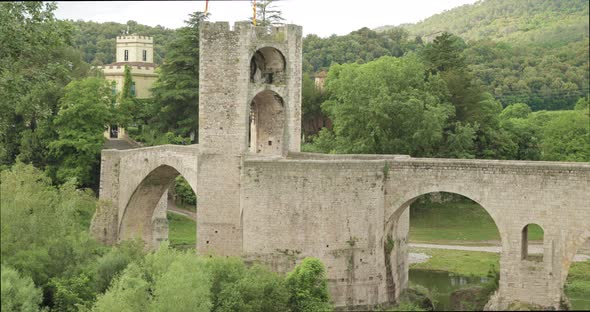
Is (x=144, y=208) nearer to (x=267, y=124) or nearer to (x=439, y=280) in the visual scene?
(x=267, y=124)

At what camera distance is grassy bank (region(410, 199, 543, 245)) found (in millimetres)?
43594

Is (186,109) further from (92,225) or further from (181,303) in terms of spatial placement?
(181,303)

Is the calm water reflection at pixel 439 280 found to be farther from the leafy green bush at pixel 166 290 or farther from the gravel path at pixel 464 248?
the leafy green bush at pixel 166 290

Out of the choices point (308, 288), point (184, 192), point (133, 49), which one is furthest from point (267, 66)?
point (133, 49)

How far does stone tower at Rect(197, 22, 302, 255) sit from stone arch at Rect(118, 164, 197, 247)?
20.8ft

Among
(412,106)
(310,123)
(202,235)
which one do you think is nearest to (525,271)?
(202,235)

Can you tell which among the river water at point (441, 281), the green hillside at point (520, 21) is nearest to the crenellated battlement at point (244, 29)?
the green hillside at point (520, 21)

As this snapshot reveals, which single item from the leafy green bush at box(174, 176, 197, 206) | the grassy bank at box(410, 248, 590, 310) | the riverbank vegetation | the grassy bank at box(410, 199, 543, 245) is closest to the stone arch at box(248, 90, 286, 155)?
the riverbank vegetation

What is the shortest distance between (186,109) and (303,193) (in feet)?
78.4

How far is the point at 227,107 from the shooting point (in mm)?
32812

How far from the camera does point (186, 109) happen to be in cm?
5269

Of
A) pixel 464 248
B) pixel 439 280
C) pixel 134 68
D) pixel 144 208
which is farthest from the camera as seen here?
pixel 134 68

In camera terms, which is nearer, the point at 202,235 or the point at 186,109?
the point at 202,235

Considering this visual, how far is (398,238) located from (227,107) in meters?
6.95
